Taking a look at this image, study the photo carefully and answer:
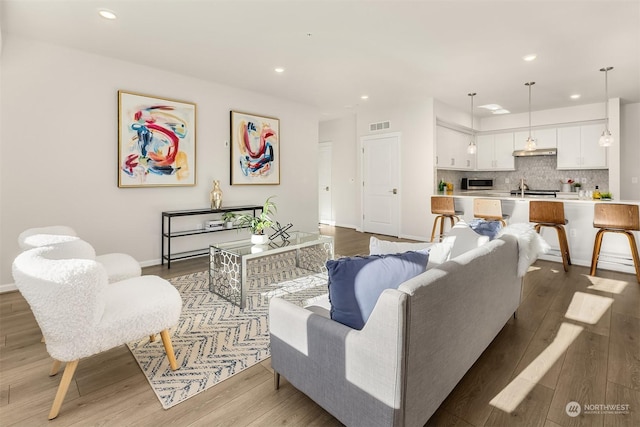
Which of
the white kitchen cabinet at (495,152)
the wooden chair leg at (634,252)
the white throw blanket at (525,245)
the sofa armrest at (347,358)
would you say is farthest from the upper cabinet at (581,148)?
the sofa armrest at (347,358)

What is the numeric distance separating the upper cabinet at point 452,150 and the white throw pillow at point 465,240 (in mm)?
4138

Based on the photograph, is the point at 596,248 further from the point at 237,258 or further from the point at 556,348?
the point at 237,258

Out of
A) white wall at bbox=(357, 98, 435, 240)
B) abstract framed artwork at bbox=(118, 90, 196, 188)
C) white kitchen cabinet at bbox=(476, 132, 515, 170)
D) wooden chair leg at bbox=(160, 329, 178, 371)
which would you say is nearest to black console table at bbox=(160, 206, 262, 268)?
abstract framed artwork at bbox=(118, 90, 196, 188)

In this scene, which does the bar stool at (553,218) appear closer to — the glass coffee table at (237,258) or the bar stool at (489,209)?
the bar stool at (489,209)

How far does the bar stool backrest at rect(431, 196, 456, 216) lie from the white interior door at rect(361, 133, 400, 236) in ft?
3.31

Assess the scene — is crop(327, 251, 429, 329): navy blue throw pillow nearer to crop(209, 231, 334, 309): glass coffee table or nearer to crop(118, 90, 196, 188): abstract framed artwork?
crop(209, 231, 334, 309): glass coffee table

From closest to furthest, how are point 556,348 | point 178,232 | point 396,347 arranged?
point 396,347, point 556,348, point 178,232

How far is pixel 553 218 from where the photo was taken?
4.28 meters

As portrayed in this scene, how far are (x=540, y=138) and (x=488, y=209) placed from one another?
3.31 m

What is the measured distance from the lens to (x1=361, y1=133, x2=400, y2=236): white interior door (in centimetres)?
673

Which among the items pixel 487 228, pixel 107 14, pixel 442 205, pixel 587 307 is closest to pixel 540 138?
pixel 442 205

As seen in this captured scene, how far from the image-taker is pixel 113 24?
324 cm

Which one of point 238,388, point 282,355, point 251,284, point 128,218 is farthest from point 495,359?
point 128,218

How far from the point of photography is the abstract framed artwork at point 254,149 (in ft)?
17.7
